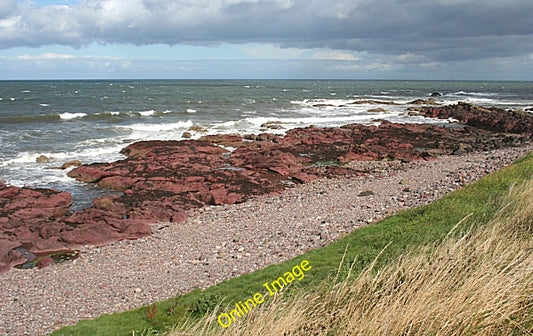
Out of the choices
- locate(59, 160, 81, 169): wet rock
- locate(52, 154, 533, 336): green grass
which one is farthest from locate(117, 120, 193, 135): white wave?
locate(52, 154, 533, 336): green grass

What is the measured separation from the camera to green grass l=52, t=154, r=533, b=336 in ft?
26.8

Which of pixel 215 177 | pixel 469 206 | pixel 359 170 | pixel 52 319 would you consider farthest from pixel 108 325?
pixel 359 170

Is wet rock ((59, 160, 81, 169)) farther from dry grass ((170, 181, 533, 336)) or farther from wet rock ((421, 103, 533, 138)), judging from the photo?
wet rock ((421, 103, 533, 138))

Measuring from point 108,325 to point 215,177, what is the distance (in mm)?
15483

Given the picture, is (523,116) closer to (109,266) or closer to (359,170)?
(359,170)

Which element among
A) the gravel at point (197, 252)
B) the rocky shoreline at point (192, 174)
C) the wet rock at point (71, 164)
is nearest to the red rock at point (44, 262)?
the rocky shoreline at point (192, 174)

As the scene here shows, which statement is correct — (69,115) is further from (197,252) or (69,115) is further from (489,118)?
(489,118)

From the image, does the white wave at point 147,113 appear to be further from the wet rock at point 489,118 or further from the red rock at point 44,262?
the red rock at point 44,262

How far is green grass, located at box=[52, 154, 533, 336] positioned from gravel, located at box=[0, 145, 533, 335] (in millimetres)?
1255

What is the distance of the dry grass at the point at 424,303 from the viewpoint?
15.3ft

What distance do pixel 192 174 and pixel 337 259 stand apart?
51.1 ft

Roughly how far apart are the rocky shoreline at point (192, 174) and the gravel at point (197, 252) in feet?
3.29

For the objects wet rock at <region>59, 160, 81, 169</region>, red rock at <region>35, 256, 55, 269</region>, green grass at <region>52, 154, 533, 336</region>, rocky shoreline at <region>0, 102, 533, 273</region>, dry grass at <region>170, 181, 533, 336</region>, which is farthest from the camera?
wet rock at <region>59, 160, 81, 169</region>

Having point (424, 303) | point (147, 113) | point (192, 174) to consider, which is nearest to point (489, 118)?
point (192, 174)
